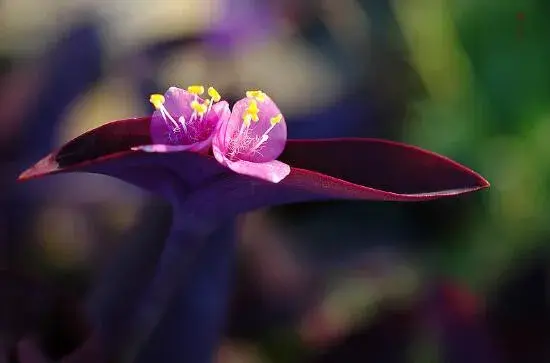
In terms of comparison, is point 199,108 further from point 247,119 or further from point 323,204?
point 323,204

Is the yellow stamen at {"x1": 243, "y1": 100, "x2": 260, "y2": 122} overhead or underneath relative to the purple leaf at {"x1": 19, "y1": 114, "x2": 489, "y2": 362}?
overhead

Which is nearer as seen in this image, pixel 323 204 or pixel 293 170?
pixel 293 170

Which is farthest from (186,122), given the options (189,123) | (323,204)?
(323,204)

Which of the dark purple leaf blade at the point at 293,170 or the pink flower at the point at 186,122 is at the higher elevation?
the pink flower at the point at 186,122

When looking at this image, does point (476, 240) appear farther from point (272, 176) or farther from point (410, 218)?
point (272, 176)

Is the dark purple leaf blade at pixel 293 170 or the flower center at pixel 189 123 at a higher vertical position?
the flower center at pixel 189 123
